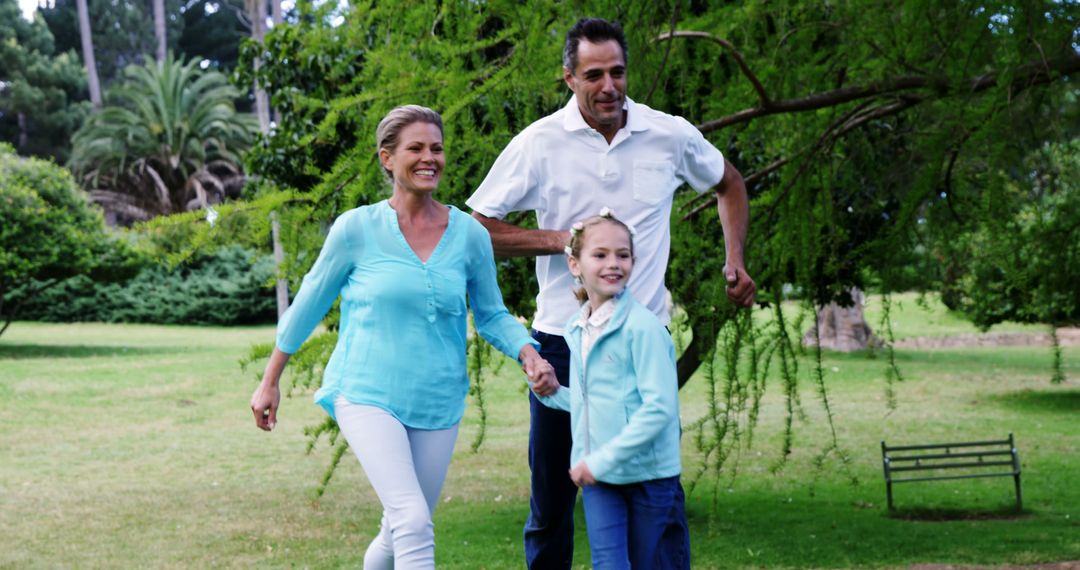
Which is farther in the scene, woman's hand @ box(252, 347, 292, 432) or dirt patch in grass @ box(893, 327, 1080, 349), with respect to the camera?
dirt patch in grass @ box(893, 327, 1080, 349)

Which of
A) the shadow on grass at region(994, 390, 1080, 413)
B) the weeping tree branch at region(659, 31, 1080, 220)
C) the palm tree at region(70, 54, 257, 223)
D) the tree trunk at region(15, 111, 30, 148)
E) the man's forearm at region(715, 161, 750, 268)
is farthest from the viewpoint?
the tree trunk at region(15, 111, 30, 148)

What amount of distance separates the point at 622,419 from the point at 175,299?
113ft

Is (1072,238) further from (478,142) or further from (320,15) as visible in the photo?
(320,15)

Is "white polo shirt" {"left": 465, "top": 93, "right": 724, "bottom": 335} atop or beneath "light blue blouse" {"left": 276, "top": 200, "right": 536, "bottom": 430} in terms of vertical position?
atop

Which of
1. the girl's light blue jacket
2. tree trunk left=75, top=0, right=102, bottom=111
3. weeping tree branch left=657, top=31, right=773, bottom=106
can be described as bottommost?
the girl's light blue jacket

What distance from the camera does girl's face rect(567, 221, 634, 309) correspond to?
3381mm

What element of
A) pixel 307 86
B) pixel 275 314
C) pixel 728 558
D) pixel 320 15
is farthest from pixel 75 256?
pixel 320 15

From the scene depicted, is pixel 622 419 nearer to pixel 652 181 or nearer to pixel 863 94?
pixel 652 181

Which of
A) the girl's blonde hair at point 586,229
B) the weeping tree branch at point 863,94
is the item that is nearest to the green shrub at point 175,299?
the weeping tree branch at point 863,94

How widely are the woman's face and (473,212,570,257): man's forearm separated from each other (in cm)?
28

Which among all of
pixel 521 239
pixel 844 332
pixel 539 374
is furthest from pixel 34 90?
pixel 539 374

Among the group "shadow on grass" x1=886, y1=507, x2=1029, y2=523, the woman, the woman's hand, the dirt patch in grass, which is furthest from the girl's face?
the dirt patch in grass

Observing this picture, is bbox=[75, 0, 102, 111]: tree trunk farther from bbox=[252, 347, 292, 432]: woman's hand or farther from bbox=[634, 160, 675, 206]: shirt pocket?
bbox=[634, 160, 675, 206]: shirt pocket

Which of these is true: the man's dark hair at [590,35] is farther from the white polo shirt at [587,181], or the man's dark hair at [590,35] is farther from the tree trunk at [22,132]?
the tree trunk at [22,132]
